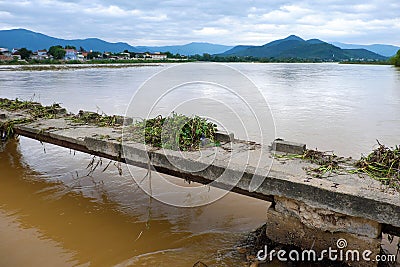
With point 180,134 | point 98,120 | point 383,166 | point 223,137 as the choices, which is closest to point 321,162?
point 383,166

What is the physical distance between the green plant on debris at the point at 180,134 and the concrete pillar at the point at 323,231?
1.32 meters

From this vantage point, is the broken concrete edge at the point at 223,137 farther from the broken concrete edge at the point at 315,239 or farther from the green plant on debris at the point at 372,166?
the broken concrete edge at the point at 315,239

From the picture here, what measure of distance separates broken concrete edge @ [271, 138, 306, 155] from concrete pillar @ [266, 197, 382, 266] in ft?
2.64

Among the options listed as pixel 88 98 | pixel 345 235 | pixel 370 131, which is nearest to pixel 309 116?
pixel 370 131

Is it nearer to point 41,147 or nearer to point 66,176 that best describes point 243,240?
point 66,176

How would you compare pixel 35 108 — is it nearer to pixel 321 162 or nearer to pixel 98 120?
pixel 98 120

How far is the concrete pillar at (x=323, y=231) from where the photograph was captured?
3.00 m

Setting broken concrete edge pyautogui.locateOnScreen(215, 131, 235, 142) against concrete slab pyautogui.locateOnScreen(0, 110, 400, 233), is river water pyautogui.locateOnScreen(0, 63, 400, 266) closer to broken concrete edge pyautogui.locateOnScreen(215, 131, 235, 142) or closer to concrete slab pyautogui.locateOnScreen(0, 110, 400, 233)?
concrete slab pyautogui.locateOnScreen(0, 110, 400, 233)

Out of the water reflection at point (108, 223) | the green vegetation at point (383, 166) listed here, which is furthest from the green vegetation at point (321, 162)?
the water reflection at point (108, 223)

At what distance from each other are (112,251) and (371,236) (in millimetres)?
2696

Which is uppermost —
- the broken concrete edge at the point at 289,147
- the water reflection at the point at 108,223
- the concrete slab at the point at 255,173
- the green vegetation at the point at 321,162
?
the broken concrete edge at the point at 289,147

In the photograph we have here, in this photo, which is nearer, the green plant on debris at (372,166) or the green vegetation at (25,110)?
the green plant on debris at (372,166)

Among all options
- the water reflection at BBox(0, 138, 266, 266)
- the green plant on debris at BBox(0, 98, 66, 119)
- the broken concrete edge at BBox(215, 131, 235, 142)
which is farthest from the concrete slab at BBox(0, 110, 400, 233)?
the green plant on debris at BBox(0, 98, 66, 119)

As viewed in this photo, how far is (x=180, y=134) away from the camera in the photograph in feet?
14.4
